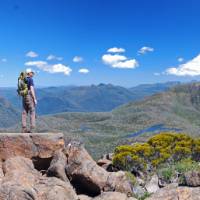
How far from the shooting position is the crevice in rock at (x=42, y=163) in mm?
25220

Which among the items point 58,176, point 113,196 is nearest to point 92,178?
point 58,176

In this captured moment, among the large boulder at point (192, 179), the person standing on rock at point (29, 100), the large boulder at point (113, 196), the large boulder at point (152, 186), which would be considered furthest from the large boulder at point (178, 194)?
the person standing on rock at point (29, 100)

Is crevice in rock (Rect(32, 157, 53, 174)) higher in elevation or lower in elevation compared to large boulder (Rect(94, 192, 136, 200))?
higher

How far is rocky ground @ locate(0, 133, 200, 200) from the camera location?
1889cm

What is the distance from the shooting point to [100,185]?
2241 cm

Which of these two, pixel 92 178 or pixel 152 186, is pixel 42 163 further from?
pixel 152 186

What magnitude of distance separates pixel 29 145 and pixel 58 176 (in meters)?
3.18

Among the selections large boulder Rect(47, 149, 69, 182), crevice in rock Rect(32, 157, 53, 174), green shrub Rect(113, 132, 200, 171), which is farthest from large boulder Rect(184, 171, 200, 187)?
green shrub Rect(113, 132, 200, 171)

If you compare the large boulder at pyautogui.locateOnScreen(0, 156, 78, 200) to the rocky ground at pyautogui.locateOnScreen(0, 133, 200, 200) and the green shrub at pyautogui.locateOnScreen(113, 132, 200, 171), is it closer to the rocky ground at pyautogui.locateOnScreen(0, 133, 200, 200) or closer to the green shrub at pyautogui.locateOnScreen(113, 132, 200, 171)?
the rocky ground at pyautogui.locateOnScreen(0, 133, 200, 200)

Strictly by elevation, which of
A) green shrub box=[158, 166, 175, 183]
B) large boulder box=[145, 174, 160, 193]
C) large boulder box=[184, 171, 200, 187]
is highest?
large boulder box=[184, 171, 200, 187]

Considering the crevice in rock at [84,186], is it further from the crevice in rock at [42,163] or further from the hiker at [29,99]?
the hiker at [29,99]

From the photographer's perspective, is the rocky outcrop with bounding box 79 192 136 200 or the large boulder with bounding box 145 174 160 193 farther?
the large boulder with bounding box 145 174 160 193

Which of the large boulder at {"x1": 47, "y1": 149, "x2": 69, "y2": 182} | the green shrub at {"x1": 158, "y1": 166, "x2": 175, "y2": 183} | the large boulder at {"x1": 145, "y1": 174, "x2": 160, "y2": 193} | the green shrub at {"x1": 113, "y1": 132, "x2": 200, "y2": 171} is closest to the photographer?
the large boulder at {"x1": 47, "y1": 149, "x2": 69, "y2": 182}

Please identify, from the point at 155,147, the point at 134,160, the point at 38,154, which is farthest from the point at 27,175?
the point at 155,147
